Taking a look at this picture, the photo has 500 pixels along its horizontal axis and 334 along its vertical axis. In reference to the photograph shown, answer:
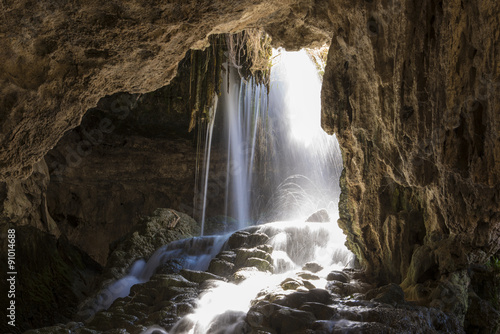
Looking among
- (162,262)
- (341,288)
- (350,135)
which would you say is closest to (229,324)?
(341,288)

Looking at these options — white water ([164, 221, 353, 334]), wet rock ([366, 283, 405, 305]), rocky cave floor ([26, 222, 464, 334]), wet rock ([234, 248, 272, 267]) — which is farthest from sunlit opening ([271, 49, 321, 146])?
wet rock ([366, 283, 405, 305])

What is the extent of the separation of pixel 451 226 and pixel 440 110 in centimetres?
139

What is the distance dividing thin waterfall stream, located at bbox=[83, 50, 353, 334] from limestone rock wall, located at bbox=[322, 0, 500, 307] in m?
1.45

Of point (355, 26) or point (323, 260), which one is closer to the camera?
point (355, 26)

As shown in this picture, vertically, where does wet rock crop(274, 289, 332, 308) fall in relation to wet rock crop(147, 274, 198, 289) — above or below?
above

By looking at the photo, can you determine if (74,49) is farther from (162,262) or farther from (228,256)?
(162,262)

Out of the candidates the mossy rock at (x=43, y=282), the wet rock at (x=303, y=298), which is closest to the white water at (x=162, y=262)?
the mossy rock at (x=43, y=282)

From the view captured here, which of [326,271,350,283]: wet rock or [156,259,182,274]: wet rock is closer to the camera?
[326,271,350,283]: wet rock

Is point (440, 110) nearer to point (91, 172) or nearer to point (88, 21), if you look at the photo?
point (88, 21)

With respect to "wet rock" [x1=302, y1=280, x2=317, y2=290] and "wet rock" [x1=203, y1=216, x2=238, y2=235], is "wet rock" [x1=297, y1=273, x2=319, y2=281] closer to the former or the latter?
"wet rock" [x1=302, y1=280, x2=317, y2=290]

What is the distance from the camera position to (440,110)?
364cm

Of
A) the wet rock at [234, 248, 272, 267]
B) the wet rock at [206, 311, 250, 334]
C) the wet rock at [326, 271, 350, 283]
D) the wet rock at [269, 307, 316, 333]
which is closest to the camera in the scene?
the wet rock at [269, 307, 316, 333]

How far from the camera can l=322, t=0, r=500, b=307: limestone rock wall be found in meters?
3.20

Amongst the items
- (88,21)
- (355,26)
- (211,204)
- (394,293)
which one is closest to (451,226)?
(394,293)
